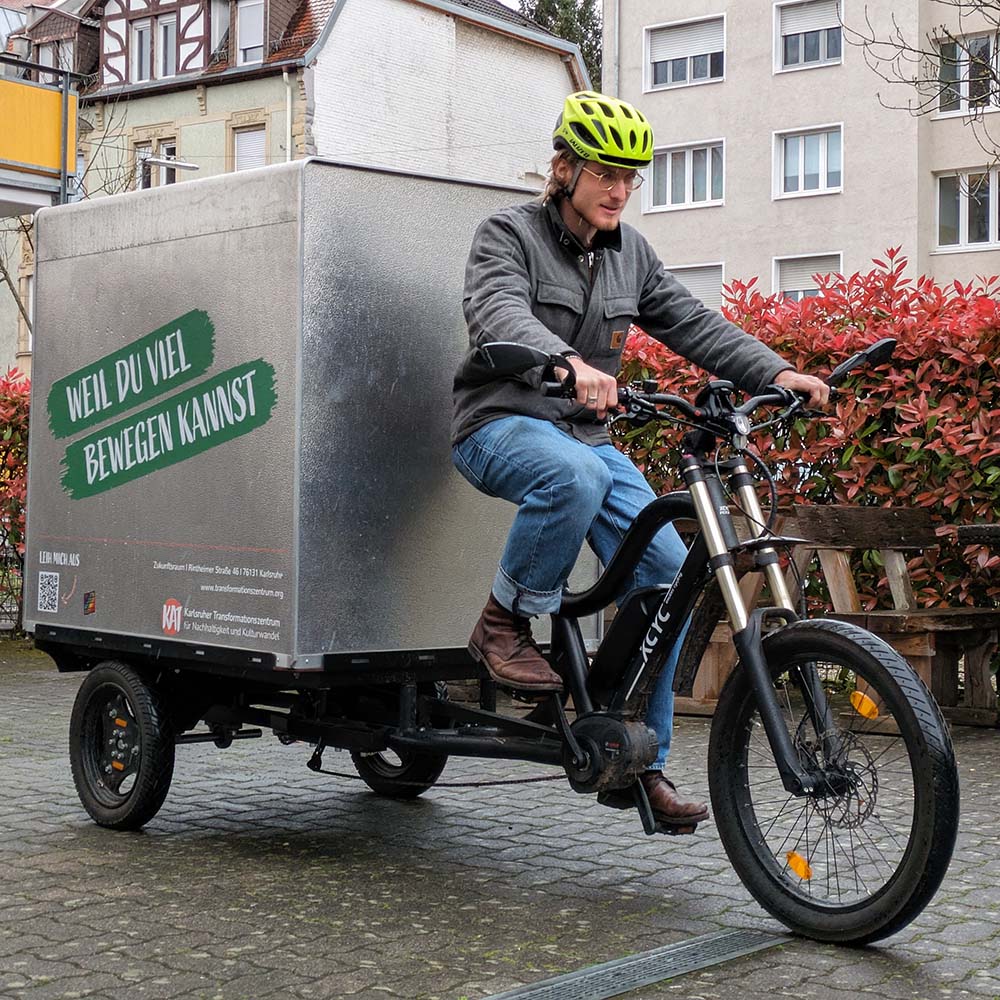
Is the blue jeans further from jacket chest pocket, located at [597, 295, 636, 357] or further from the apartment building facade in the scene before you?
the apartment building facade

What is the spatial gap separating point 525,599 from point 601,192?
1.18 m

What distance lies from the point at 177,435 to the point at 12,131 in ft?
38.8

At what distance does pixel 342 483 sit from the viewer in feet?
16.5

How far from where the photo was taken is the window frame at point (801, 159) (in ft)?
119

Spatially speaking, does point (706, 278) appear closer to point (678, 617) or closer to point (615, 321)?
point (615, 321)

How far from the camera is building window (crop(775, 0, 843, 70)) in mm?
36656

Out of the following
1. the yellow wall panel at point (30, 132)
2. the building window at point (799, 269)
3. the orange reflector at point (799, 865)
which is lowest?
the orange reflector at point (799, 865)

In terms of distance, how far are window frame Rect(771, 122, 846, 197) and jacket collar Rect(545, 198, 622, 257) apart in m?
32.7

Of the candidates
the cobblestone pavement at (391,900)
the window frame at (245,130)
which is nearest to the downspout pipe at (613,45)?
the window frame at (245,130)

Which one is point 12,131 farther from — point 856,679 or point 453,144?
point 453,144

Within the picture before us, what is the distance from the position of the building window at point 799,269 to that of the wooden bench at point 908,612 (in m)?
28.9

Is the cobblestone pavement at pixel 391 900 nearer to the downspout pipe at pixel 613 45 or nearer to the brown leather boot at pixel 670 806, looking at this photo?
the brown leather boot at pixel 670 806

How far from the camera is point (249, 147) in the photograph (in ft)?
125

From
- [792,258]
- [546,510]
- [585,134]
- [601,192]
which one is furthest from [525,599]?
[792,258]
